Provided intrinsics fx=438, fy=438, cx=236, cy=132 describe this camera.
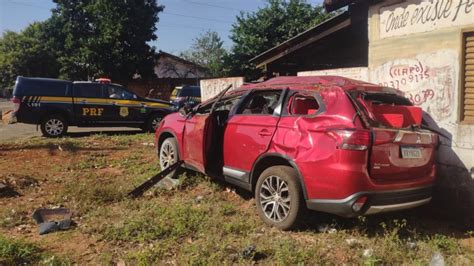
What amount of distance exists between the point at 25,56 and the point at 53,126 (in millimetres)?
32472

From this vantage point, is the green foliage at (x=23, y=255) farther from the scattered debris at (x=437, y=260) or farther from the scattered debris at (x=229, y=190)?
the scattered debris at (x=437, y=260)

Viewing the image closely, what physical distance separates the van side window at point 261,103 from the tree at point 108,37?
2120 centimetres

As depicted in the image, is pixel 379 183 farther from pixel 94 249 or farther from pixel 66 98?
pixel 66 98

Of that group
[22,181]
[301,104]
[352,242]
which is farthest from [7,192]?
[352,242]

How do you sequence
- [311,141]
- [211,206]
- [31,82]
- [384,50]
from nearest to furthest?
[311,141]
[211,206]
[384,50]
[31,82]

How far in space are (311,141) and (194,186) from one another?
2.84m

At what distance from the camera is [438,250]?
182 inches

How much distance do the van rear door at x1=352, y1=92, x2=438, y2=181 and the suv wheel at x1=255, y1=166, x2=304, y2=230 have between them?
898 mm

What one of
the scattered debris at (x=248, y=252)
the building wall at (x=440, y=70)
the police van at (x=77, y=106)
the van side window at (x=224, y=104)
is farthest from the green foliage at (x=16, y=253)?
the police van at (x=77, y=106)

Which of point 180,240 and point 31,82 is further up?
point 31,82

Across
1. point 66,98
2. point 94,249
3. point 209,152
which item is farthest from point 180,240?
point 66,98

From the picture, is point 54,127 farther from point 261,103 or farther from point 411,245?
point 411,245

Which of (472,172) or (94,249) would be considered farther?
(472,172)

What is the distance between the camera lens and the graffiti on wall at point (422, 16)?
18.4 ft
